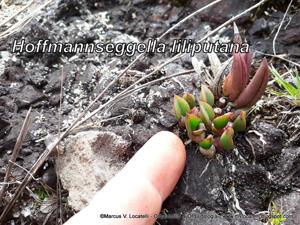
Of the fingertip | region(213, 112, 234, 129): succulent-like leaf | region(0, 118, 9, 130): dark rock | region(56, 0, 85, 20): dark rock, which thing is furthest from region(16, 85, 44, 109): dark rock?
region(213, 112, 234, 129): succulent-like leaf

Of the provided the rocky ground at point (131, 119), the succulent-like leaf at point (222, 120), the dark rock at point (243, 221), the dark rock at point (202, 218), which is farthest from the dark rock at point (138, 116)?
the dark rock at point (243, 221)

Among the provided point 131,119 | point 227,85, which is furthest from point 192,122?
point 131,119

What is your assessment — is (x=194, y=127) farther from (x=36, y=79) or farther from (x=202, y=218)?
(x=36, y=79)

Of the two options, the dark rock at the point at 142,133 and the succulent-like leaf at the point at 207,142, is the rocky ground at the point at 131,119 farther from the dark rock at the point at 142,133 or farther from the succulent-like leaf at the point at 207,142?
the succulent-like leaf at the point at 207,142

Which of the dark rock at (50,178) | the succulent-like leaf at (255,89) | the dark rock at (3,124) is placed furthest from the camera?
the dark rock at (3,124)

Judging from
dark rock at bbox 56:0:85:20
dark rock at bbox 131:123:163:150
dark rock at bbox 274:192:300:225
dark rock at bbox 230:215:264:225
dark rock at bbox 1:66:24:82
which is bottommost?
dark rock at bbox 274:192:300:225

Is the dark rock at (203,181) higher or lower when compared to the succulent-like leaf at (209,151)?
lower

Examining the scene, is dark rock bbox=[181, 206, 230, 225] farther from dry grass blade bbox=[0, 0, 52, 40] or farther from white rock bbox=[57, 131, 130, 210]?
dry grass blade bbox=[0, 0, 52, 40]
